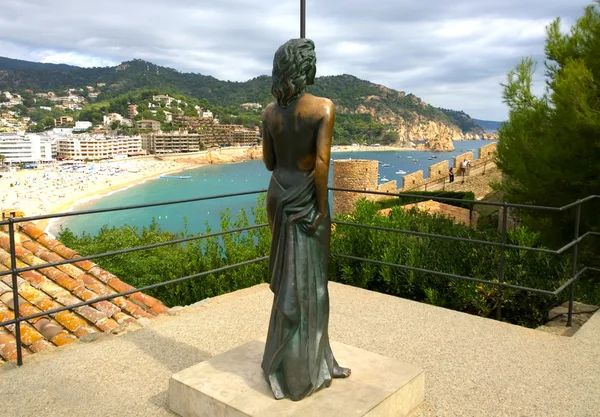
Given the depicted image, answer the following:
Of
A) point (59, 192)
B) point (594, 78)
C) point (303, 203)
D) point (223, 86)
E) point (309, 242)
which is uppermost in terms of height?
point (223, 86)

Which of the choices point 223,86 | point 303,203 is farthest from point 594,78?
point 223,86

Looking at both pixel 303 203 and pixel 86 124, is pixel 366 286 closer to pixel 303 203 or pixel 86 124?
pixel 303 203

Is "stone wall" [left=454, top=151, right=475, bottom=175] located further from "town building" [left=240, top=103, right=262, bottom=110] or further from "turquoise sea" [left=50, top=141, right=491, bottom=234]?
"town building" [left=240, top=103, right=262, bottom=110]

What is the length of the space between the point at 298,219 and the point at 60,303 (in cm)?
327

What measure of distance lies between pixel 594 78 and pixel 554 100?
604 mm

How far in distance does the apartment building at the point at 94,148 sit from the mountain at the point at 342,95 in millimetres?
31450

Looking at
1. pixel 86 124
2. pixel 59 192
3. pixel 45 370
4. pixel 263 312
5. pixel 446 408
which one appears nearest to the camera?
pixel 446 408

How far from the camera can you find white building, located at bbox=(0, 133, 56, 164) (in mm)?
92625

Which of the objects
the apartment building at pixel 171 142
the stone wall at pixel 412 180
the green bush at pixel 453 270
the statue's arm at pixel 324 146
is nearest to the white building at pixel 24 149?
the apartment building at pixel 171 142

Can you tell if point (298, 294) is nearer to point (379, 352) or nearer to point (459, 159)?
point (379, 352)

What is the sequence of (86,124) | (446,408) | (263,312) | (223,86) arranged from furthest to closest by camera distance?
(223,86) < (86,124) < (263,312) < (446,408)

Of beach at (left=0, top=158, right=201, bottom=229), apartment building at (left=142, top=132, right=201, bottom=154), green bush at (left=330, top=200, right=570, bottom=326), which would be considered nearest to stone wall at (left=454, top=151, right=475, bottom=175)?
green bush at (left=330, top=200, right=570, bottom=326)

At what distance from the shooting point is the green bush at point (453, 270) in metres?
4.93

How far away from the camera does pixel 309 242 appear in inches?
110
